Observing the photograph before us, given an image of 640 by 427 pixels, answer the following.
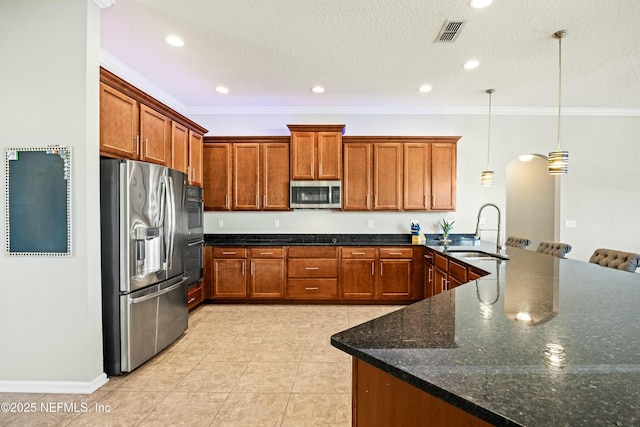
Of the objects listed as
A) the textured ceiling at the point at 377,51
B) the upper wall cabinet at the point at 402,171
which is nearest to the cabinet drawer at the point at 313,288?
the upper wall cabinet at the point at 402,171

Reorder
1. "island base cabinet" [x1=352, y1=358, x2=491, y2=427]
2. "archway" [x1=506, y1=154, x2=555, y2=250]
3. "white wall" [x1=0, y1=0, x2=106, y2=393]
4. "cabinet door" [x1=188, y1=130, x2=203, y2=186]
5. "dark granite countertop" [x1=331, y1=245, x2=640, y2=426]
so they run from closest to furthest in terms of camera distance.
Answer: "dark granite countertop" [x1=331, y1=245, x2=640, y2=426], "island base cabinet" [x1=352, y1=358, x2=491, y2=427], "white wall" [x1=0, y1=0, x2=106, y2=393], "cabinet door" [x1=188, y1=130, x2=203, y2=186], "archway" [x1=506, y1=154, x2=555, y2=250]

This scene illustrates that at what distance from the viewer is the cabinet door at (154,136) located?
293 cm

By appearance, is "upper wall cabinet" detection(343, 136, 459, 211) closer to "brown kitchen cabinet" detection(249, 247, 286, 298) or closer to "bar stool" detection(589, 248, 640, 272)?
"brown kitchen cabinet" detection(249, 247, 286, 298)

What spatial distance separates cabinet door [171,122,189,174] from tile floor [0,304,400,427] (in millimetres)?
1970

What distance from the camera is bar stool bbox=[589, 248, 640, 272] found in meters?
2.25

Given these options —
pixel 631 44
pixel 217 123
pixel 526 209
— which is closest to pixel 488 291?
pixel 631 44

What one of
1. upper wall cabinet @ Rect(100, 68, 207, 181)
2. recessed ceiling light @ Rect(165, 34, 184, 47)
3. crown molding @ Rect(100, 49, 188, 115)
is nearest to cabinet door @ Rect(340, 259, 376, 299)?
upper wall cabinet @ Rect(100, 68, 207, 181)

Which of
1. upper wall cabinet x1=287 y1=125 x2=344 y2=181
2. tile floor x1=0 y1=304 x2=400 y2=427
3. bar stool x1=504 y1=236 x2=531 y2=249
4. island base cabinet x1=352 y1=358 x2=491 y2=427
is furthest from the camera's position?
upper wall cabinet x1=287 y1=125 x2=344 y2=181

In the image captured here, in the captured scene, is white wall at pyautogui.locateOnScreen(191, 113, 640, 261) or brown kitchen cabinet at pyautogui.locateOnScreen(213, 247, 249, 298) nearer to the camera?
brown kitchen cabinet at pyautogui.locateOnScreen(213, 247, 249, 298)

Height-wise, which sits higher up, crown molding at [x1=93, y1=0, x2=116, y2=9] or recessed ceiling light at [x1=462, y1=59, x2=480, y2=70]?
recessed ceiling light at [x1=462, y1=59, x2=480, y2=70]

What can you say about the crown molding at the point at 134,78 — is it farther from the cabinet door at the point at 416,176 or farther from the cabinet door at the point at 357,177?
the cabinet door at the point at 416,176

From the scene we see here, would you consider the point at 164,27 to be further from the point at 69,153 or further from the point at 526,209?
the point at 526,209

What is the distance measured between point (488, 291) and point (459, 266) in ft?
4.57

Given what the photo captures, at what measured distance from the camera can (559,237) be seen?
4.74 meters
